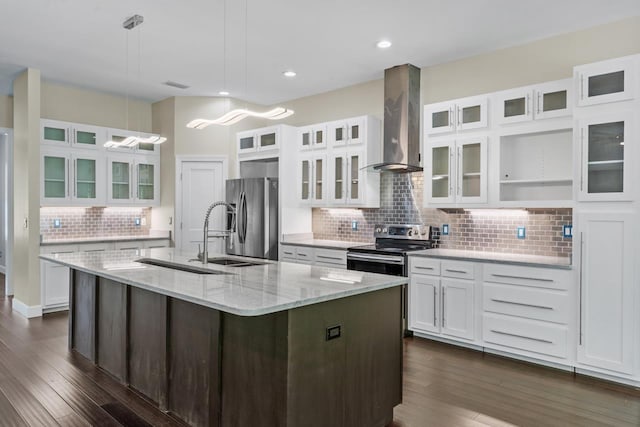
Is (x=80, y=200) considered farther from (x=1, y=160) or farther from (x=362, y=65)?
(x=362, y=65)

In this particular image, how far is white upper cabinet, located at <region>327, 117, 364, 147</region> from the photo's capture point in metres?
5.29

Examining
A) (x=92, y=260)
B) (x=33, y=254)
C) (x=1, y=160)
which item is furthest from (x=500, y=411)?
(x=1, y=160)

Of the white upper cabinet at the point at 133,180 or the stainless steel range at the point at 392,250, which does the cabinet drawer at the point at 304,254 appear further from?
the white upper cabinet at the point at 133,180

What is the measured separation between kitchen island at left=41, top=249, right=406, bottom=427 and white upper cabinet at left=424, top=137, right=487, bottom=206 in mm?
2031

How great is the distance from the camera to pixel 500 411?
112 inches

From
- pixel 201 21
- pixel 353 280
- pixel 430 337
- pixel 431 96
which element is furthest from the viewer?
pixel 431 96

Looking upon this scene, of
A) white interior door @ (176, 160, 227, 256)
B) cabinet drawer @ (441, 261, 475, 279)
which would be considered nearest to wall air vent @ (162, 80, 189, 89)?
white interior door @ (176, 160, 227, 256)

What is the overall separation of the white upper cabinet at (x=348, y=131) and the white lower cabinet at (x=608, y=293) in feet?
8.57

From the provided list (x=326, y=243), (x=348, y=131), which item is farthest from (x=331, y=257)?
(x=348, y=131)

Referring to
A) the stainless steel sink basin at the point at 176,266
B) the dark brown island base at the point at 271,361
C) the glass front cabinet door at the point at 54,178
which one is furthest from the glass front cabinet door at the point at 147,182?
the dark brown island base at the point at 271,361

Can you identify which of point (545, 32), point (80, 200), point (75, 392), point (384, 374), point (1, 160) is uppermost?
point (545, 32)

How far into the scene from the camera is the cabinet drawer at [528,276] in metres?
3.58

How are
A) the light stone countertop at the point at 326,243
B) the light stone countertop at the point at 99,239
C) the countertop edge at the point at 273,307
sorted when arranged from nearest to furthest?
the countertop edge at the point at 273,307 → the light stone countertop at the point at 326,243 → the light stone countertop at the point at 99,239

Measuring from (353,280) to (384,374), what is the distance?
62cm
